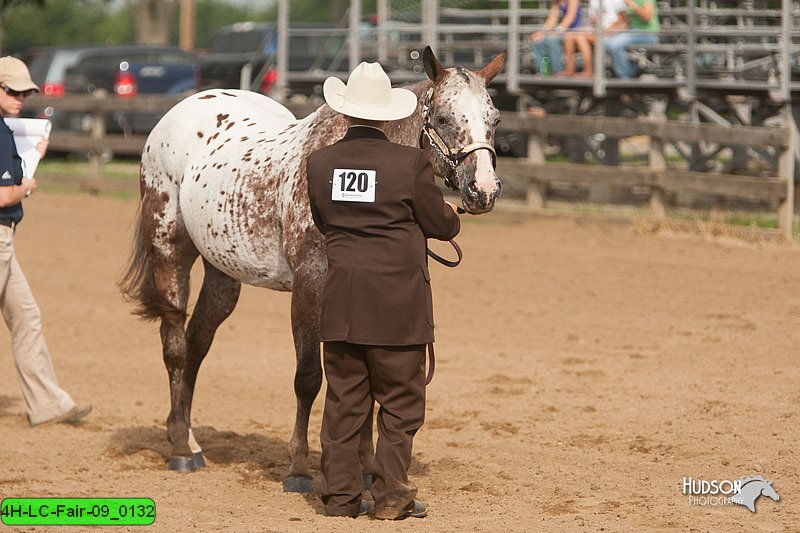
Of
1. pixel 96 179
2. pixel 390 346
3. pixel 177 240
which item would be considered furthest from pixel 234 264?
pixel 96 179

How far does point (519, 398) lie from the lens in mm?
8039

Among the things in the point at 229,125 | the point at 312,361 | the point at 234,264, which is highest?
the point at 229,125

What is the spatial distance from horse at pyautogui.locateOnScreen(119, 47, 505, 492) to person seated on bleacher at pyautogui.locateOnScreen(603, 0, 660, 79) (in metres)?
8.95

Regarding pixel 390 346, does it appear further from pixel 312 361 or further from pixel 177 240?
pixel 177 240

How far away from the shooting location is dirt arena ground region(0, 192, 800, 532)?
5820 mm

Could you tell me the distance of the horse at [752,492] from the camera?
567cm

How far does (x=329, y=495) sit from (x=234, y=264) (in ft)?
4.78

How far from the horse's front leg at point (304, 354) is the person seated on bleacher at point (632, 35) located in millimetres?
9945

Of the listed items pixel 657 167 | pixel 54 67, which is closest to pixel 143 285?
pixel 657 167

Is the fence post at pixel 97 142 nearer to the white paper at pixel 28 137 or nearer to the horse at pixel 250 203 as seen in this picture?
the white paper at pixel 28 137

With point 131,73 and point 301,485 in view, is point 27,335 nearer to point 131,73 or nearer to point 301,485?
point 301,485

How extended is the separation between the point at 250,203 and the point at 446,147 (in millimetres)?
1246

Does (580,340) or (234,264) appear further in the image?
(580,340)

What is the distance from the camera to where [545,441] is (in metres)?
6.99
